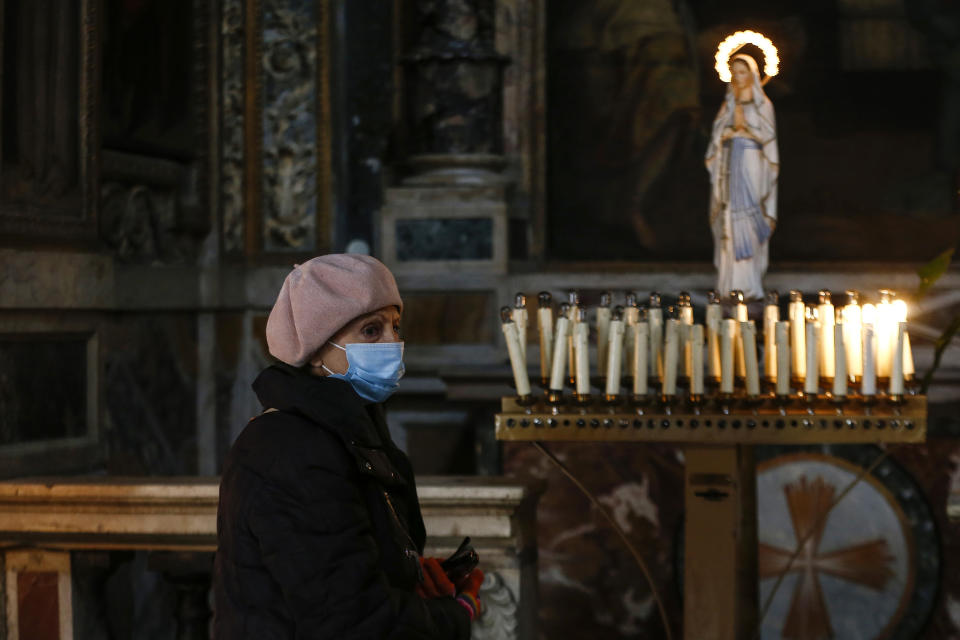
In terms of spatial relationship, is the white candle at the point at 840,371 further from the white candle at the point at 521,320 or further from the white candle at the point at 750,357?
the white candle at the point at 521,320

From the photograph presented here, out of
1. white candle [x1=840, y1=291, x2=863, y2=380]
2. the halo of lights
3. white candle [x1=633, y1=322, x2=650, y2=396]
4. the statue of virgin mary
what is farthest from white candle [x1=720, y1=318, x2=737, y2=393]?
the halo of lights

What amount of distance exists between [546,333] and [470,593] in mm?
1472

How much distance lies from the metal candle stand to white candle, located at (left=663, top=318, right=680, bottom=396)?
4 centimetres

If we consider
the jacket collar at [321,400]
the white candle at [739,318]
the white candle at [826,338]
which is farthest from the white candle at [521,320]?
the jacket collar at [321,400]

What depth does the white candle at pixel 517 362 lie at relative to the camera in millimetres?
3928

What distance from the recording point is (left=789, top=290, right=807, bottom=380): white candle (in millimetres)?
3979

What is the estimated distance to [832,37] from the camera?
24.2ft

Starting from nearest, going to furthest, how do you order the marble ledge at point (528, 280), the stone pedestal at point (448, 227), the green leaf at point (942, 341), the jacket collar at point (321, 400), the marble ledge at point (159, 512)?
1. the jacket collar at point (321, 400)
2. the marble ledge at point (159, 512)
3. the green leaf at point (942, 341)
4. the marble ledge at point (528, 280)
5. the stone pedestal at point (448, 227)

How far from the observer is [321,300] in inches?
98.0

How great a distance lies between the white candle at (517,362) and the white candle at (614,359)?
250 millimetres

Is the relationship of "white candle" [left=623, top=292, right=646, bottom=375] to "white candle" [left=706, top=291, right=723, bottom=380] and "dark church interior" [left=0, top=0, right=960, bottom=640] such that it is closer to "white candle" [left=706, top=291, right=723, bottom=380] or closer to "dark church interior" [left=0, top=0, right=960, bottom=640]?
"dark church interior" [left=0, top=0, right=960, bottom=640]

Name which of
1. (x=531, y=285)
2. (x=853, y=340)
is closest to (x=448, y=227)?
(x=531, y=285)

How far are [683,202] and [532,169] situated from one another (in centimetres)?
87

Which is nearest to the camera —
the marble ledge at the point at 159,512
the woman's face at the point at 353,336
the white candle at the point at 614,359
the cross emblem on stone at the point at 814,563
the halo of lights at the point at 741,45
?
the woman's face at the point at 353,336
